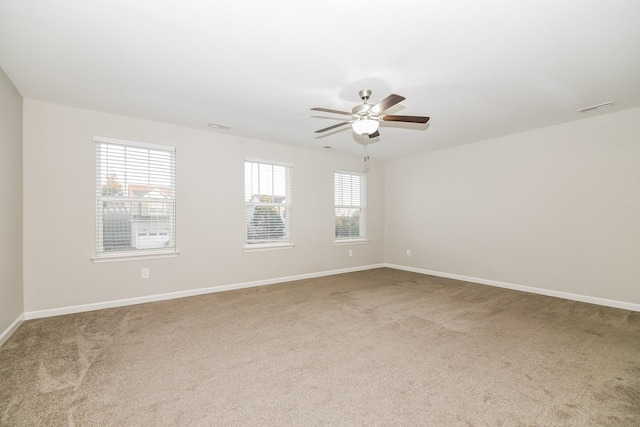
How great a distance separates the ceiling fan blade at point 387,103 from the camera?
252cm

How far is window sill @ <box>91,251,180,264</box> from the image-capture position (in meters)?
3.76

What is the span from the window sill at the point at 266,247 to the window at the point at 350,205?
4.08ft

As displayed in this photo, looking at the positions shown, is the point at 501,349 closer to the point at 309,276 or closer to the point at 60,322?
the point at 309,276

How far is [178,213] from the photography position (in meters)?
4.34

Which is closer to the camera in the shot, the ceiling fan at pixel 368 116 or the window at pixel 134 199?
the ceiling fan at pixel 368 116

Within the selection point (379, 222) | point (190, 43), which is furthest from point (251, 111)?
point (379, 222)

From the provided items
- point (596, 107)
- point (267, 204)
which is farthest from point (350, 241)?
point (596, 107)

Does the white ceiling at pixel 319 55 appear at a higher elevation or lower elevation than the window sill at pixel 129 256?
higher

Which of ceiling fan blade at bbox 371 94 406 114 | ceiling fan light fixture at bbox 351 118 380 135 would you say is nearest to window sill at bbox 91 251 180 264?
ceiling fan light fixture at bbox 351 118 380 135

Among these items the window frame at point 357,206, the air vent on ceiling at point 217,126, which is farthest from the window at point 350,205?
the air vent on ceiling at point 217,126

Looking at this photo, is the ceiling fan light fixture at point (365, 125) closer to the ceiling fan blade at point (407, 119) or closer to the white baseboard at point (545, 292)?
the ceiling fan blade at point (407, 119)

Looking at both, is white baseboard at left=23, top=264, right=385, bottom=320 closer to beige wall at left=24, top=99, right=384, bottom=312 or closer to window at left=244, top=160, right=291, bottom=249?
beige wall at left=24, top=99, right=384, bottom=312

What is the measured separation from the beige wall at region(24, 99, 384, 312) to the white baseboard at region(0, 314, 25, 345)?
0.65ft

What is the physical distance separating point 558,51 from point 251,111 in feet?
10.3
